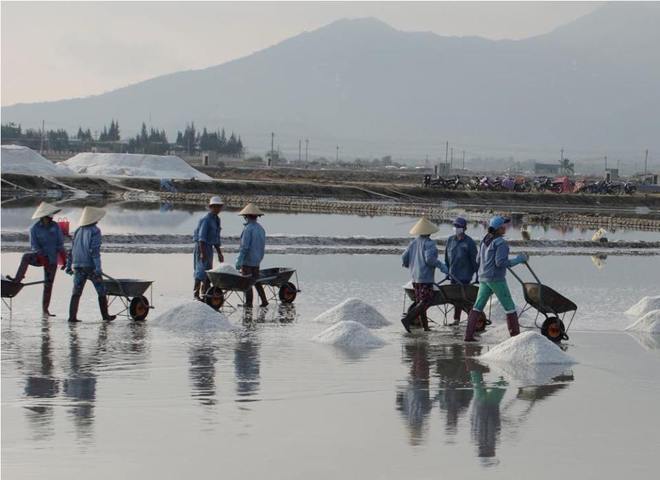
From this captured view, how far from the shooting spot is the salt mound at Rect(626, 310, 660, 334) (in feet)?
53.7

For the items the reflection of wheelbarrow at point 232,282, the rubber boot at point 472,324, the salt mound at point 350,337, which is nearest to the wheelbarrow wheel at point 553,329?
the rubber boot at point 472,324

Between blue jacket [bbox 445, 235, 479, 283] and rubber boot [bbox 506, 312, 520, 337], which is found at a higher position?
blue jacket [bbox 445, 235, 479, 283]

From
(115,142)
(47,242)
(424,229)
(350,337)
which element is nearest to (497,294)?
(424,229)

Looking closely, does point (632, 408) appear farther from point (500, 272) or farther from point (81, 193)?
point (81, 193)

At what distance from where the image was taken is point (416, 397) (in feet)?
36.9

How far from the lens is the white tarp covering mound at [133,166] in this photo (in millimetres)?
77562

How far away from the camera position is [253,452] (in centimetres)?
901

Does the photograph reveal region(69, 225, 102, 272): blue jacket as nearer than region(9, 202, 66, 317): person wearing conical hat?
Yes

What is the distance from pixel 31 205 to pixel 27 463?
132ft

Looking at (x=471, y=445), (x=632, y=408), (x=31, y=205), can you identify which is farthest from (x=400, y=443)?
(x=31, y=205)

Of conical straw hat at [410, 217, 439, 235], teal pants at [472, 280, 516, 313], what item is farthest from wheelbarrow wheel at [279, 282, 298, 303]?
teal pants at [472, 280, 516, 313]

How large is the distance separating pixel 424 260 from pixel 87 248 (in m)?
4.18

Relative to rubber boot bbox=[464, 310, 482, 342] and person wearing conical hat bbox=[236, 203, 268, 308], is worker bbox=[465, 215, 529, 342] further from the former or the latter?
person wearing conical hat bbox=[236, 203, 268, 308]

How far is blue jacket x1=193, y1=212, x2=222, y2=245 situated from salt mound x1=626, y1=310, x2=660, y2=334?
5907 mm
